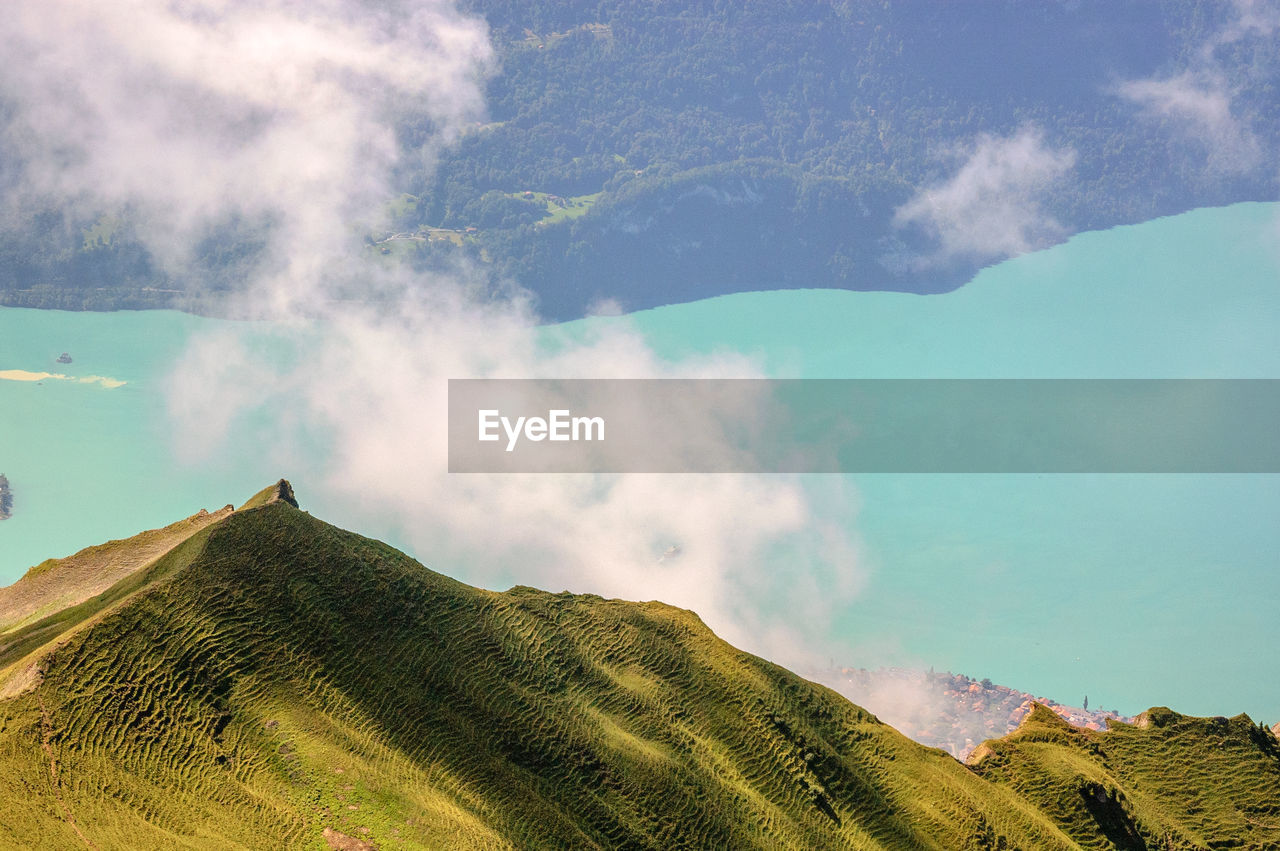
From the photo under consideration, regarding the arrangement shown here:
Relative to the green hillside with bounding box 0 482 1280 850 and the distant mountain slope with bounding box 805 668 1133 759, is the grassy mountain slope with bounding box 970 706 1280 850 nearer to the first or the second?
the green hillside with bounding box 0 482 1280 850

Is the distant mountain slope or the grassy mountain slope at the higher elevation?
the distant mountain slope

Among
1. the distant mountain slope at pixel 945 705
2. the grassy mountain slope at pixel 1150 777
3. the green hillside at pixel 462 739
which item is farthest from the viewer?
the distant mountain slope at pixel 945 705

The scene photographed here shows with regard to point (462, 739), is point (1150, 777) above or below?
above

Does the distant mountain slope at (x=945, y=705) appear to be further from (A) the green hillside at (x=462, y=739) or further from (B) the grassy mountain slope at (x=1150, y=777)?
(A) the green hillside at (x=462, y=739)

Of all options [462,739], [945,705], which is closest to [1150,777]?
[462,739]

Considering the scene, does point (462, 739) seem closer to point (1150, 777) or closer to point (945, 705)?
point (1150, 777)

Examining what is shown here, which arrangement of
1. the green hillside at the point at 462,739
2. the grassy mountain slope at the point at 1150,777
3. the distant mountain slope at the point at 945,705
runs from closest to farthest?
the green hillside at the point at 462,739
the grassy mountain slope at the point at 1150,777
the distant mountain slope at the point at 945,705

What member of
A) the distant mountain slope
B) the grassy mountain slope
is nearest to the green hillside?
the grassy mountain slope

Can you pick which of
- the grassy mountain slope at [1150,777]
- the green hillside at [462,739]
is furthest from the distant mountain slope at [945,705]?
the green hillside at [462,739]
